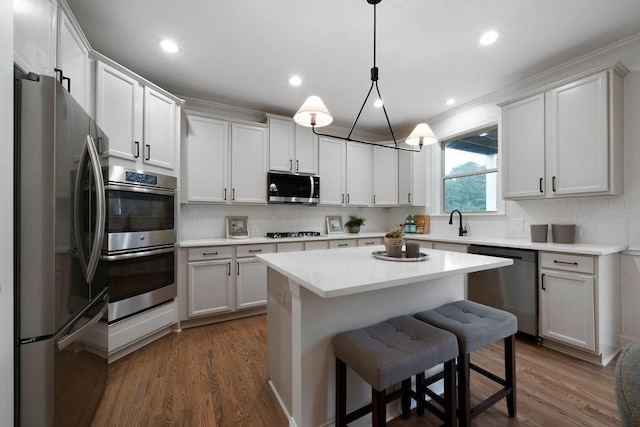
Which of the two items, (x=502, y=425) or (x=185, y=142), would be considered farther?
(x=185, y=142)

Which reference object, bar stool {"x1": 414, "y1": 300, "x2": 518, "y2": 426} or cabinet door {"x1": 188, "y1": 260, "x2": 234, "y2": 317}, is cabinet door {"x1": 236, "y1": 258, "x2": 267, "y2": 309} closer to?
cabinet door {"x1": 188, "y1": 260, "x2": 234, "y2": 317}

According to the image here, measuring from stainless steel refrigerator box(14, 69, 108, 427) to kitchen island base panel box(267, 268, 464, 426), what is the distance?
1006 millimetres

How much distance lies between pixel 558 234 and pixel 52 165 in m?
3.79

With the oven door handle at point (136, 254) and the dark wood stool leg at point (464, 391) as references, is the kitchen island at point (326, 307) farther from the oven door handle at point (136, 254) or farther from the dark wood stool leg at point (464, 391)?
the oven door handle at point (136, 254)

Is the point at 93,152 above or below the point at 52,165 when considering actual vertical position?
above

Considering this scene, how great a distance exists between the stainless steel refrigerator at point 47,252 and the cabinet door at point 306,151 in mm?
2747

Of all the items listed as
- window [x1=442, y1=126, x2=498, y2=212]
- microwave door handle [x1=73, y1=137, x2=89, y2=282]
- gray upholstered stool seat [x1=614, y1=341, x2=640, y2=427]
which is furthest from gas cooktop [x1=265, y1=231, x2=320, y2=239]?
gray upholstered stool seat [x1=614, y1=341, x2=640, y2=427]

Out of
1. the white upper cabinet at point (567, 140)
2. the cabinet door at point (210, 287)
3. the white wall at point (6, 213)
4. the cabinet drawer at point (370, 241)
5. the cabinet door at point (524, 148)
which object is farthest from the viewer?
the cabinet drawer at point (370, 241)

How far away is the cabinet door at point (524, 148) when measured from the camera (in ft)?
8.91

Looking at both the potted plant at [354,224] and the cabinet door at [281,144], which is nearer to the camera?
the cabinet door at [281,144]

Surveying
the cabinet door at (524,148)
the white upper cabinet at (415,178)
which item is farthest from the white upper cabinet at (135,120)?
the cabinet door at (524,148)

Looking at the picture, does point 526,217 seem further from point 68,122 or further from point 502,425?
point 68,122

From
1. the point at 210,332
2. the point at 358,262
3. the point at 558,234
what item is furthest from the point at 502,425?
the point at 210,332

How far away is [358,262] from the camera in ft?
5.60
